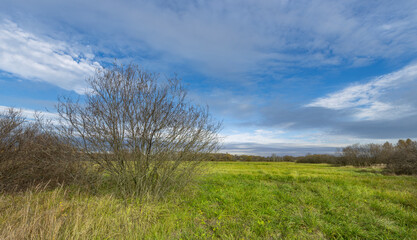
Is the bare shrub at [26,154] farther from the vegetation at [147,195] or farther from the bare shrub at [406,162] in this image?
the bare shrub at [406,162]

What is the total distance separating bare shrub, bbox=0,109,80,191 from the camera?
264 inches

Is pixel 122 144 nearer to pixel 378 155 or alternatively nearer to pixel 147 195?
pixel 147 195

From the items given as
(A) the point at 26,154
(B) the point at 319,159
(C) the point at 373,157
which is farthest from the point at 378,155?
(A) the point at 26,154

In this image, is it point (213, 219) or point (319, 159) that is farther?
point (319, 159)

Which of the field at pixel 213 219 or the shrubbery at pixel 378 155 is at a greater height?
the shrubbery at pixel 378 155

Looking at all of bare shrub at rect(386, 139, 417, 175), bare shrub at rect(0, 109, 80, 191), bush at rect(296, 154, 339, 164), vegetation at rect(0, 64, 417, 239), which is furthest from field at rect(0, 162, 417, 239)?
bush at rect(296, 154, 339, 164)

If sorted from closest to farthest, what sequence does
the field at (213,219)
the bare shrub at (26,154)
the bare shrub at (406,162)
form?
the field at (213,219)
the bare shrub at (26,154)
the bare shrub at (406,162)

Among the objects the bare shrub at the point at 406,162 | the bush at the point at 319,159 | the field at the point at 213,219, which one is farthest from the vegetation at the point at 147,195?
the bush at the point at 319,159

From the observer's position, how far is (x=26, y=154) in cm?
735

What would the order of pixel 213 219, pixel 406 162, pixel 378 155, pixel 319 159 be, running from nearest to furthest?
pixel 213 219, pixel 406 162, pixel 378 155, pixel 319 159

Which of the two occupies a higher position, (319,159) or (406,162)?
(406,162)

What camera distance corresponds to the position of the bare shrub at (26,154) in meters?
6.70

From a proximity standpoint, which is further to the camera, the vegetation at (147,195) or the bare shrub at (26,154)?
the bare shrub at (26,154)

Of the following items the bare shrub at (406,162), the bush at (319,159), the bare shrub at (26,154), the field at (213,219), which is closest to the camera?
the field at (213,219)
